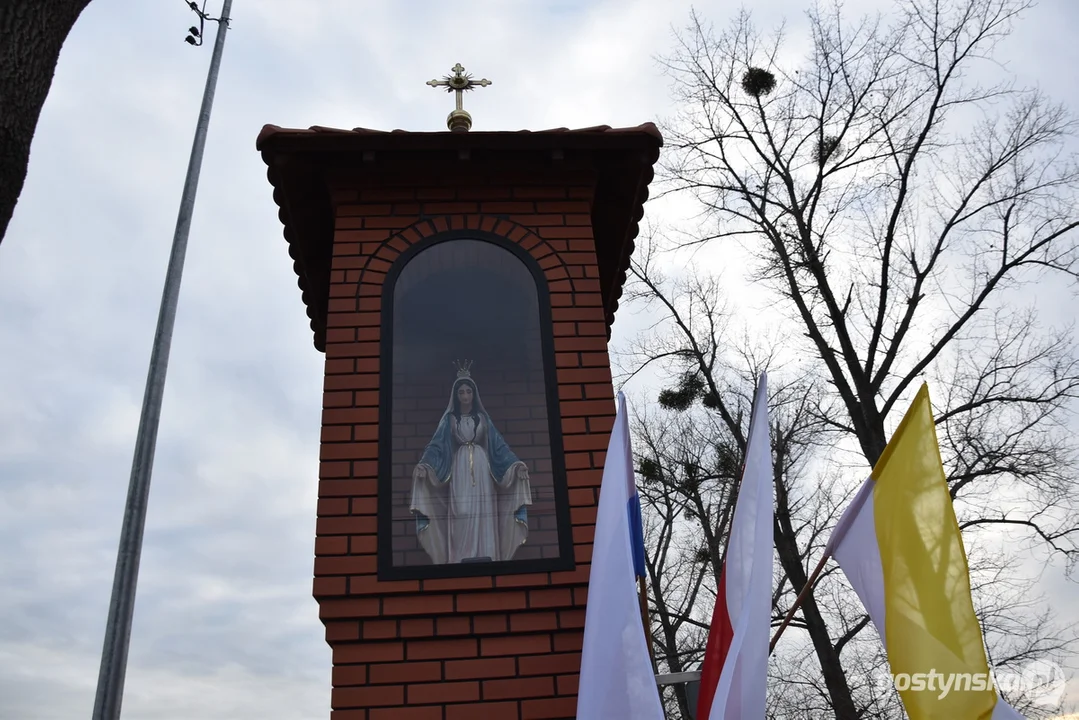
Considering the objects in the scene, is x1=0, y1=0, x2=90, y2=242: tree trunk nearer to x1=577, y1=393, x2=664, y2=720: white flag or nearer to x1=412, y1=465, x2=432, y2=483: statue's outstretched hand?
x1=577, y1=393, x2=664, y2=720: white flag

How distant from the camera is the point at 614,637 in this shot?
4.21 meters

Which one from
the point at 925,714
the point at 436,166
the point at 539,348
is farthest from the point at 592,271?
the point at 925,714

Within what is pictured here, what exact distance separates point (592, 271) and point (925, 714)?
3.40 m

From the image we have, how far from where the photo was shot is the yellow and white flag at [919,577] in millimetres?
3877

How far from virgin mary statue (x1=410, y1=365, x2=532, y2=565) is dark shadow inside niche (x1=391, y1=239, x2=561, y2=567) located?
5 centimetres

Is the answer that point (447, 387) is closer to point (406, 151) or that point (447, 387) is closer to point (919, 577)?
point (406, 151)

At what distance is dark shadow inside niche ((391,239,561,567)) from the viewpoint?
5.59 meters

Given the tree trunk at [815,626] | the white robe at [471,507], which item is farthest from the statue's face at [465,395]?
the tree trunk at [815,626]

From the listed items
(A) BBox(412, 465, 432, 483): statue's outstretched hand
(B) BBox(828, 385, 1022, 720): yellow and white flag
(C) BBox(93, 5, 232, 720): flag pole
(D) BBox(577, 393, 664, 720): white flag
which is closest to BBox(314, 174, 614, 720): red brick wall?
Answer: (A) BBox(412, 465, 432, 483): statue's outstretched hand

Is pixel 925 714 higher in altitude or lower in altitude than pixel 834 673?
lower

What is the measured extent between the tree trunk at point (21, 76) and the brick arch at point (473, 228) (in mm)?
3146

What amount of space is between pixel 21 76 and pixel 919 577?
4.07 meters

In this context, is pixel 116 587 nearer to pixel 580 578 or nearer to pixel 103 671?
pixel 103 671

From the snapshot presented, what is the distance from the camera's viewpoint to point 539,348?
6.00 m
